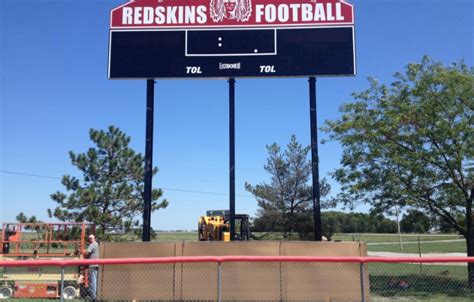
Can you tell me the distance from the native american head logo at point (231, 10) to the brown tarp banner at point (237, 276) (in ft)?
22.2

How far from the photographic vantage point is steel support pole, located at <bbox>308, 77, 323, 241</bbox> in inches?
515

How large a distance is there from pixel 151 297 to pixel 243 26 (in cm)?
801

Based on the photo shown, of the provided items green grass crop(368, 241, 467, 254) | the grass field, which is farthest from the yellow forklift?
green grass crop(368, 241, 467, 254)

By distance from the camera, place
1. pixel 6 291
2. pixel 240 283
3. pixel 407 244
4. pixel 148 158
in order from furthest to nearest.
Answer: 1. pixel 407 244
2. pixel 148 158
3. pixel 6 291
4. pixel 240 283

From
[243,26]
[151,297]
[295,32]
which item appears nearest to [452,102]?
[295,32]

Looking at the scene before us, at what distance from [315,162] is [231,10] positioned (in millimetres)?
5187

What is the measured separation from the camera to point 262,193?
3850 cm

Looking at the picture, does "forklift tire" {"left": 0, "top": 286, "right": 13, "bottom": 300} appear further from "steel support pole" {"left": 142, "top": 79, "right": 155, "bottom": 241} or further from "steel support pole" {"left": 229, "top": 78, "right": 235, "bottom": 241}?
"steel support pole" {"left": 229, "top": 78, "right": 235, "bottom": 241}

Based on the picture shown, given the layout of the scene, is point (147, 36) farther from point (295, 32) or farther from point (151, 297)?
point (151, 297)

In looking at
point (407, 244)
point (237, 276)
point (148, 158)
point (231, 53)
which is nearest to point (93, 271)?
point (237, 276)

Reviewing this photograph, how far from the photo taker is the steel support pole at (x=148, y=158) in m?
13.3

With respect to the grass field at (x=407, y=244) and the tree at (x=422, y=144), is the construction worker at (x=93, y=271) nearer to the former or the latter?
the tree at (x=422, y=144)

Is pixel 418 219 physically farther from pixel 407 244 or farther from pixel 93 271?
pixel 407 244

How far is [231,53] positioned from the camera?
13.8m
